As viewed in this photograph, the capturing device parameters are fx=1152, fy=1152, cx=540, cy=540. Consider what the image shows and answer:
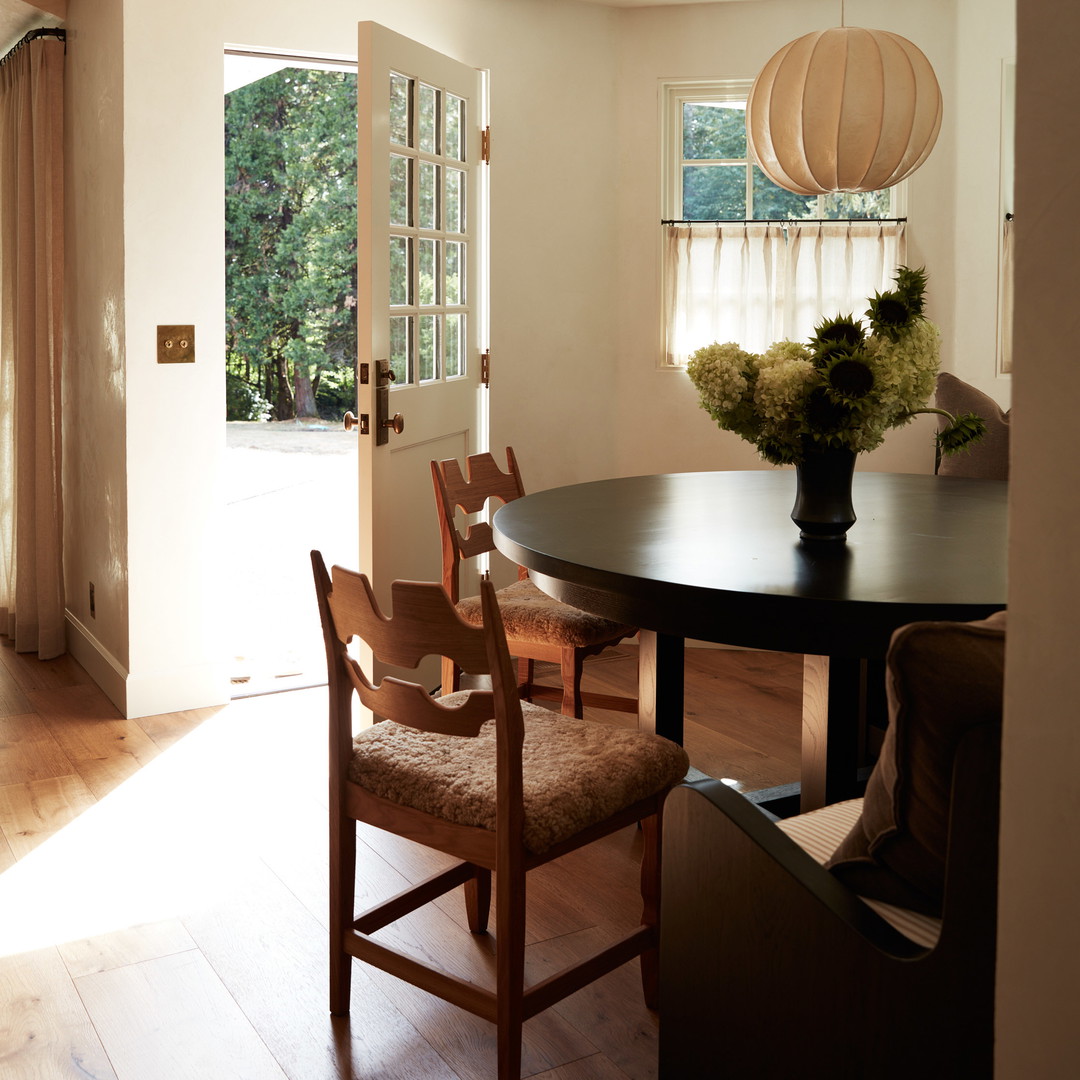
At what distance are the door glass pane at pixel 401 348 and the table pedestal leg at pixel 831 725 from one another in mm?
1842

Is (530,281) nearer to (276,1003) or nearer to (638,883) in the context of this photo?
(638,883)

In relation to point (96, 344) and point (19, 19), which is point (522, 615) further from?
point (19, 19)

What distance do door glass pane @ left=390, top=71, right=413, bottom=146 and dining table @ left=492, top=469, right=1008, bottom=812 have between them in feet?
4.44

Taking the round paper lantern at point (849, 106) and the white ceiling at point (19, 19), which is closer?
the round paper lantern at point (849, 106)

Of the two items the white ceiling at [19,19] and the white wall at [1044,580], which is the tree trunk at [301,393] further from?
the white wall at [1044,580]

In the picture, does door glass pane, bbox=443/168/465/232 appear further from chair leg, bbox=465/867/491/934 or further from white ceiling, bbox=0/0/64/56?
chair leg, bbox=465/867/491/934

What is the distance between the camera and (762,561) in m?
2.05

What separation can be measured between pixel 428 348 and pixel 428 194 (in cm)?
51

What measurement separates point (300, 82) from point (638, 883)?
10548 millimetres

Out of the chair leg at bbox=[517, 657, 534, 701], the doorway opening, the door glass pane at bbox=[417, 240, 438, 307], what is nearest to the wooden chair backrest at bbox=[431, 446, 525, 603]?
the chair leg at bbox=[517, 657, 534, 701]

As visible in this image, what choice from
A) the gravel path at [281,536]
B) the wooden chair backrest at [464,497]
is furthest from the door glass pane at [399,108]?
the gravel path at [281,536]

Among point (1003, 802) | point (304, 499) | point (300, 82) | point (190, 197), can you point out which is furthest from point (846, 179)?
point (300, 82)

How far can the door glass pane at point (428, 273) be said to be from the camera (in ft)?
12.6

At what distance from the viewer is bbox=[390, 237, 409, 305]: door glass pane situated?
3.61 meters
